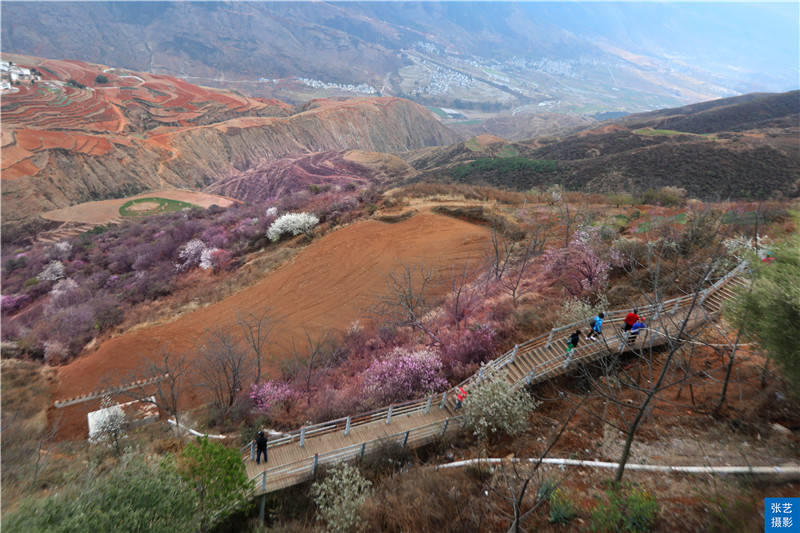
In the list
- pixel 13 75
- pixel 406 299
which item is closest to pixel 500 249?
pixel 406 299

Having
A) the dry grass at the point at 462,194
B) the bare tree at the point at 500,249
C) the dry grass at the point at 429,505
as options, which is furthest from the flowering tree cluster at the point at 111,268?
the dry grass at the point at 429,505

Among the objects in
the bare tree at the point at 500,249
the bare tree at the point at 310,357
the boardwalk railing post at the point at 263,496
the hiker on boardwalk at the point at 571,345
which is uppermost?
the hiker on boardwalk at the point at 571,345

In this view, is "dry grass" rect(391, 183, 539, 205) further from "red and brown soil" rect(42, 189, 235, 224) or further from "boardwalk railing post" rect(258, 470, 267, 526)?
"red and brown soil" rect(42, 189, 235, 224)

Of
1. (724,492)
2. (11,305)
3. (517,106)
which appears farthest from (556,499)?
(517,106)

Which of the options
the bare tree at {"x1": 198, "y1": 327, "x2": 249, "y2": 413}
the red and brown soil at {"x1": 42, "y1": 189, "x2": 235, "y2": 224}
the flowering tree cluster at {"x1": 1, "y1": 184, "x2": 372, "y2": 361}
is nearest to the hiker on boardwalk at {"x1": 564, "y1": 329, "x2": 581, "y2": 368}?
the bare tree at {"x1": 198, "y1": 327, "x2": 249, "y2": 413}

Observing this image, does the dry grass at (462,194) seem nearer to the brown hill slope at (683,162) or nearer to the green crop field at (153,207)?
the brown hill slope at (683,162)
